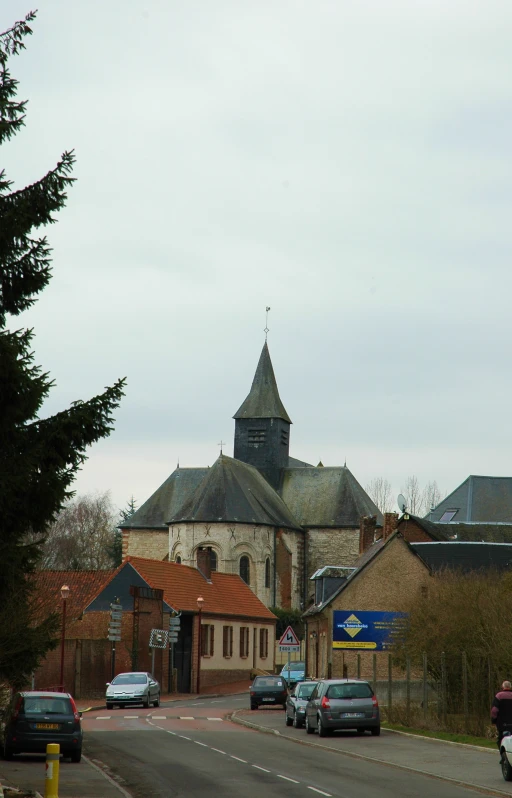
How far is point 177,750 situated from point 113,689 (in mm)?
16258

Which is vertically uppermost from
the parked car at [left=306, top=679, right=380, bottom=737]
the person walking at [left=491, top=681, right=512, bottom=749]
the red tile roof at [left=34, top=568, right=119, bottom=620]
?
the red tile roof at [left=34, top=568, right=119, bottom=620]

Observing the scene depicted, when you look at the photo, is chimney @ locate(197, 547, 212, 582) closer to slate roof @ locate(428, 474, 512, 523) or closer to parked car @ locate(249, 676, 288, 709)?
slate roof @ locate(428, 474, 512, 523)

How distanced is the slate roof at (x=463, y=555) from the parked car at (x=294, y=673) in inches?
312

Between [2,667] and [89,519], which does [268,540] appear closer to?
[89,519]

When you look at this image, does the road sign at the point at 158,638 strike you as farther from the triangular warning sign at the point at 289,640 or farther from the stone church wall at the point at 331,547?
the stone church wall at the point at 331,547

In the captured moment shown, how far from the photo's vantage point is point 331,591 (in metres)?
43.5

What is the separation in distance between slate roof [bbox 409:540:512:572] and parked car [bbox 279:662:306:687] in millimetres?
7926

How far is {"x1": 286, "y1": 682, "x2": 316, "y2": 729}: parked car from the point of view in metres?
28.7

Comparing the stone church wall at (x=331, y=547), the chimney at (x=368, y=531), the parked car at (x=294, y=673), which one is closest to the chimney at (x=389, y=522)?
the chimney at (x=368, y=531)

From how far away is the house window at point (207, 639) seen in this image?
54.4 metres

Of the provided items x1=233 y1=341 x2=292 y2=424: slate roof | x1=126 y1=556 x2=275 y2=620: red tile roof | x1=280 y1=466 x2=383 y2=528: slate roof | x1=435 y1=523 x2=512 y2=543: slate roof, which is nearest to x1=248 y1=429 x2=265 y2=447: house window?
x1=233 y1=341 x2=292 y2=424: slate roof

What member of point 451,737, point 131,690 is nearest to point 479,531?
point 131,690

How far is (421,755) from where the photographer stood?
65.9 feet

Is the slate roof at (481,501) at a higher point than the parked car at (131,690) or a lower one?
higher
